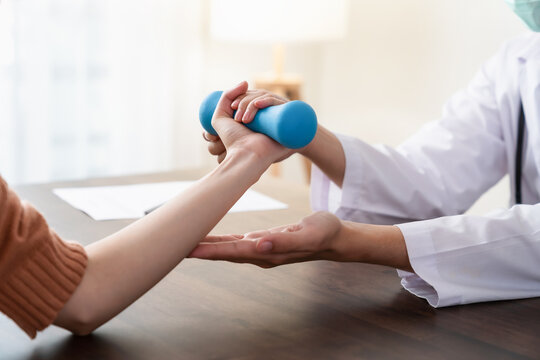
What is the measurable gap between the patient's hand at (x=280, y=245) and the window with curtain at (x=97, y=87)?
202cm

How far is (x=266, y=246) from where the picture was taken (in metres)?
0.86

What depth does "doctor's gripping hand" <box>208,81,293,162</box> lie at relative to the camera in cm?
99

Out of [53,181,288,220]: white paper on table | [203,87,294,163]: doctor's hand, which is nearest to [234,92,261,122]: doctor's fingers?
[203,87,294,163]: doctor's hand

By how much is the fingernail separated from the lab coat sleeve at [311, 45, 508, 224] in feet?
1.51

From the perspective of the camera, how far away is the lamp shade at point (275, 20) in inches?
109

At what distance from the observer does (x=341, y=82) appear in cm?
361

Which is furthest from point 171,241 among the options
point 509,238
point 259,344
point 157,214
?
point 509,238

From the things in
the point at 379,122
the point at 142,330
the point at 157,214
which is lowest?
the point at 379,122

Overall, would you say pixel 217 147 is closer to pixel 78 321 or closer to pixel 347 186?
pixel 347 186

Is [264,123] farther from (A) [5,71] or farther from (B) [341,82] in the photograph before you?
(B) [341,82]

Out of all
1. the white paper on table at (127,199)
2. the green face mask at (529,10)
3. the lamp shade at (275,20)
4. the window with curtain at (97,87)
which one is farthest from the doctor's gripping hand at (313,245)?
the window with curtain at (97,87)

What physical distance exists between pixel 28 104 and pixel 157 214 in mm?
2074

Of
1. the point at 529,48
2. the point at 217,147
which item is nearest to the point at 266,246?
the point at 217,147

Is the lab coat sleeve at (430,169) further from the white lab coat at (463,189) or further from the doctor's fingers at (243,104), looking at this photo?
the doctor's fingers at (243,104)
